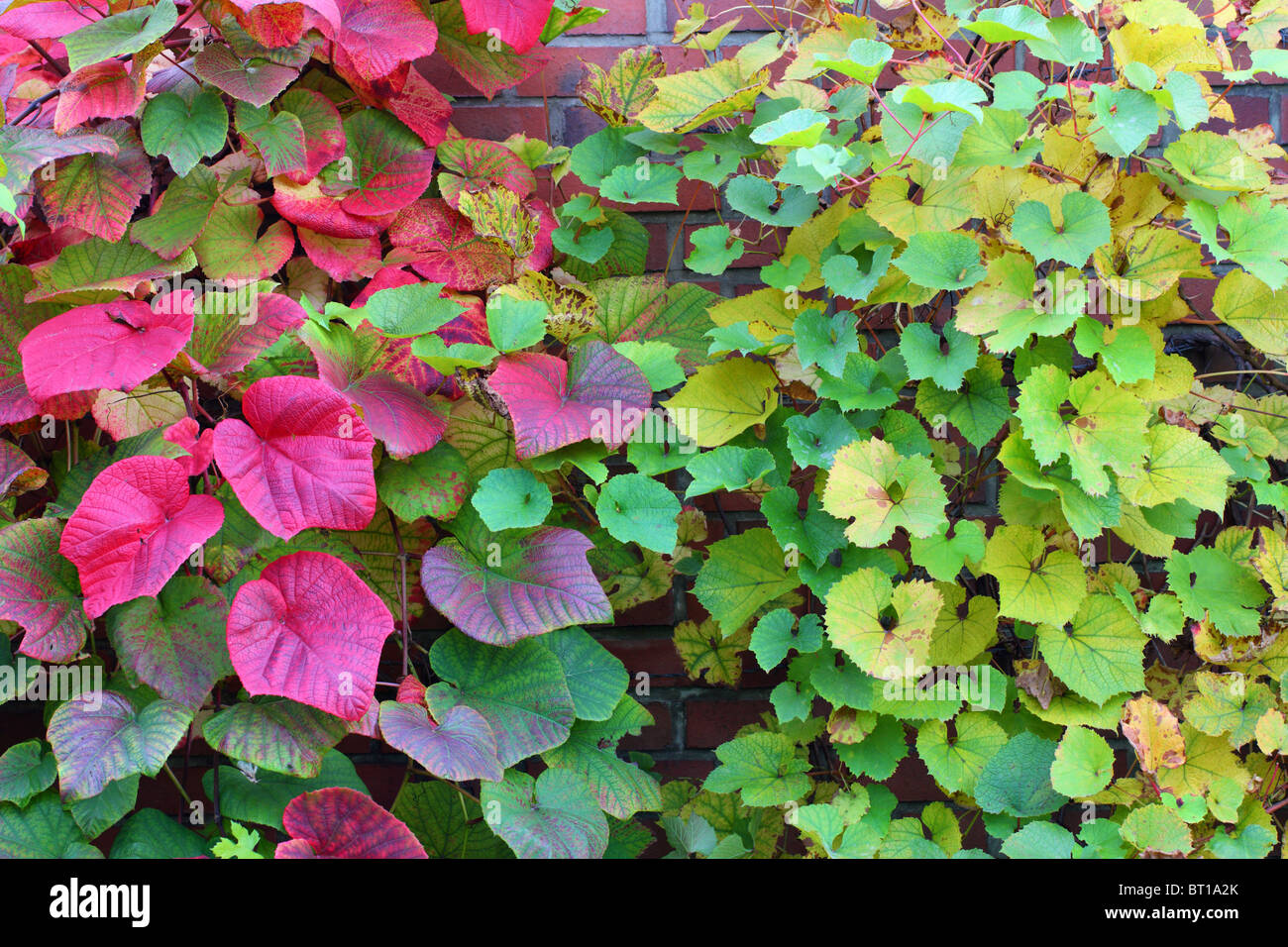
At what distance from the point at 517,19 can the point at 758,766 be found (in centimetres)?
88

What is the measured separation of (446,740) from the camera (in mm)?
836

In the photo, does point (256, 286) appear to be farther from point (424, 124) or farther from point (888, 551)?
point (888, 551)

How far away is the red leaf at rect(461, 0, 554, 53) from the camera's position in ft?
3.35

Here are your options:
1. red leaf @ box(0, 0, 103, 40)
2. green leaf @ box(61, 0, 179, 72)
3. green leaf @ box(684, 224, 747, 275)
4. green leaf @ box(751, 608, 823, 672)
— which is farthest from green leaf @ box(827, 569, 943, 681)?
red leaf @ box(0, 0, 103, 40)

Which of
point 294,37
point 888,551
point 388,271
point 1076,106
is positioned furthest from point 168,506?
point 1076,106

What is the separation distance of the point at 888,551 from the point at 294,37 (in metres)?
0.81

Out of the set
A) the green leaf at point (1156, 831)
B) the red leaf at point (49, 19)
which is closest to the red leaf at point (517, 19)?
the red leaf at point (49, 19)

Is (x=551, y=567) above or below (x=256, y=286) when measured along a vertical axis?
below

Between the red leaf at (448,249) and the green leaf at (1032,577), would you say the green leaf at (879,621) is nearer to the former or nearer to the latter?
the green leaf at (1032,577)

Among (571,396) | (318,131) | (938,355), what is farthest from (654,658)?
(318,131)

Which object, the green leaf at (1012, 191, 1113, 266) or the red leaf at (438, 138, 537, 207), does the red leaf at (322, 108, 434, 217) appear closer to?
the red leaf at (438, 138, 537, 207)

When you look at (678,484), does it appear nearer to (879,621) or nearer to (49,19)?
(879,621)

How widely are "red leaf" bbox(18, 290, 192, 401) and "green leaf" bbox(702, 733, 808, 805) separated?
0.70m

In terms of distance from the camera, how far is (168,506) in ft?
2.72
